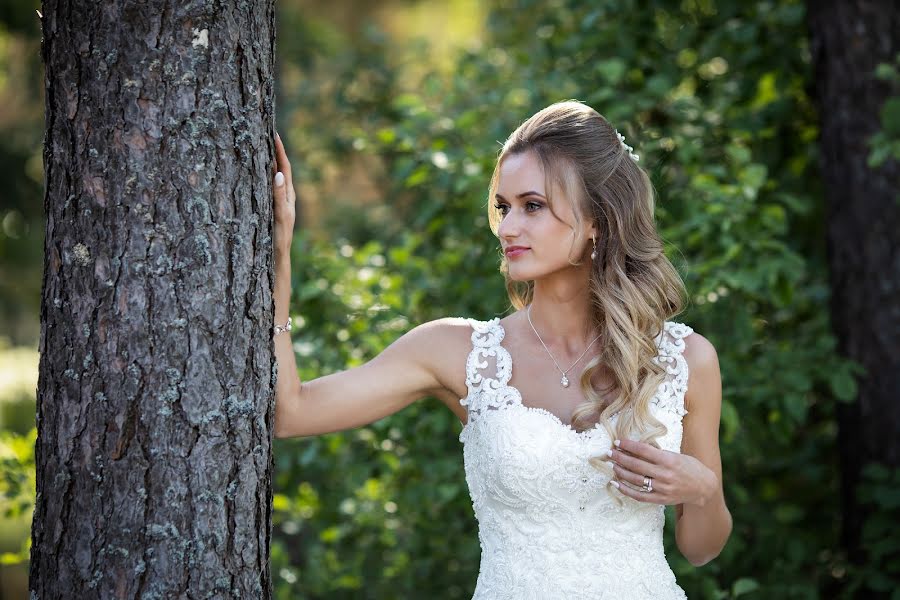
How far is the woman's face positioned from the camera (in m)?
2.65

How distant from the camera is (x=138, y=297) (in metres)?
1.94

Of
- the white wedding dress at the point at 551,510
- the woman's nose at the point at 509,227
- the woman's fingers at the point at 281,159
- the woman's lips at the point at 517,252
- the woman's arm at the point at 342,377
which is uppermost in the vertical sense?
the woman's fingers at the point at 281,159

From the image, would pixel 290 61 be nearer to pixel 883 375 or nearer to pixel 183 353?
pixel 883 375

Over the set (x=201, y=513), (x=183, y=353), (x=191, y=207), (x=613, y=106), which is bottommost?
(x=201, y=513)

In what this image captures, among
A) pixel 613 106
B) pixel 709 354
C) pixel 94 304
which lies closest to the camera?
pixel 94 304

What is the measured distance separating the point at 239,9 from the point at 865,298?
10.5ft

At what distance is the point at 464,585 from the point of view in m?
4.13

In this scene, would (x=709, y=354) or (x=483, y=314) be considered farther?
(x=483, y=314)

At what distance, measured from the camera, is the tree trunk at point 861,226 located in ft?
13.6

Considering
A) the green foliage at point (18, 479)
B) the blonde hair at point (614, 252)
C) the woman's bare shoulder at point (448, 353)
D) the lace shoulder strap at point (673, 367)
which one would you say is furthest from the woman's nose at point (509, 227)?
the green foliage at point (18, 479)

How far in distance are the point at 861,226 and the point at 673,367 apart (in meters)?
1.91

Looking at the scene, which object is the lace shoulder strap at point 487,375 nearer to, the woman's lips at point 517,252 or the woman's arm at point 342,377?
the woman's arm at point 342,377

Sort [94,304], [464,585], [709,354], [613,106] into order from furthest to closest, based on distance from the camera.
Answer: [464,585], [613,106], [709,354], [94,304]

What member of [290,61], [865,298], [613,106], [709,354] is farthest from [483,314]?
[290,61]
